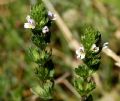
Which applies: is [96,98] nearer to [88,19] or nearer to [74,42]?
[74,42]

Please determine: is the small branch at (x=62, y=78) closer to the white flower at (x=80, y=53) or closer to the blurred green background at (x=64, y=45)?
the blurred green background at (x=64, y=45)

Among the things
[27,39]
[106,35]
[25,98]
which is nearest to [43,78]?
[25,98]

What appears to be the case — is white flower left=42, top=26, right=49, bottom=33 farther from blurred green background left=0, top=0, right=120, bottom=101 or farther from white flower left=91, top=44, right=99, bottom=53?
blurred green background left=0, top=0, right=120, bottom=101

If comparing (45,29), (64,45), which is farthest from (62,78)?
(45,29)

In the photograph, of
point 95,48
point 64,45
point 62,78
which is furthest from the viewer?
point 64,45

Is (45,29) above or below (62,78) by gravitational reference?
above

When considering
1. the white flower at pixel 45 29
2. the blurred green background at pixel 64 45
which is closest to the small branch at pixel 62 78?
the blurred green background at pixel 64 45

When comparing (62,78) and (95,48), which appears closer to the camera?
(95,48)

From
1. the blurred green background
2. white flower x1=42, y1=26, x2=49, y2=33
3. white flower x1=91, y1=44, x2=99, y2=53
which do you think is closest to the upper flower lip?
white flower x1=91, y1=44, x2=99, y2=53

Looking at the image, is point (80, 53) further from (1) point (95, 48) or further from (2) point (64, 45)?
(2) point (64, 45)

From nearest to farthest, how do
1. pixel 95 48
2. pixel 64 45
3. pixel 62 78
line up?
1. pixel 95 48
2. pixel 62 78
3. pixel 64 45
